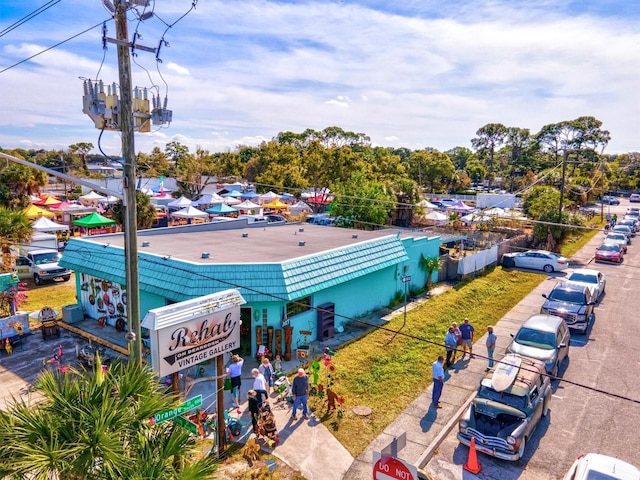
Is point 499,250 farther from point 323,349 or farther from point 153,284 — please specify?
point 153,284

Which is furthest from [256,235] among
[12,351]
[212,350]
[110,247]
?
[212,350]

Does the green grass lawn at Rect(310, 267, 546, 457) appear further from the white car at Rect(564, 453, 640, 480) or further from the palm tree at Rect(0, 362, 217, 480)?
the palm tree at Rect(0, 362, 217, 480)

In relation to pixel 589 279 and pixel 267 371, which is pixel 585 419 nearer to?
pixel 267 371

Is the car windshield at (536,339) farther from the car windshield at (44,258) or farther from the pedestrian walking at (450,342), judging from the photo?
the car windshield at (44,258)

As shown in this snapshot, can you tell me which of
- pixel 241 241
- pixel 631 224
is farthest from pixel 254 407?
pixel 631 224

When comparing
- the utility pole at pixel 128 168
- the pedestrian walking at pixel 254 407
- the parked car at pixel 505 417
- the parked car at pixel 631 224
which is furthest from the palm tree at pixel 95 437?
the parked car at pixel 631 224

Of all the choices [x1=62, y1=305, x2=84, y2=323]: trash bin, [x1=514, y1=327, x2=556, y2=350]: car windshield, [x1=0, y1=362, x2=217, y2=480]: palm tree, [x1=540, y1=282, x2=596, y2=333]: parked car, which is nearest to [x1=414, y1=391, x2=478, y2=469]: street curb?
[x1=514, y1=327, x2=556, y2=350]: car windshield
